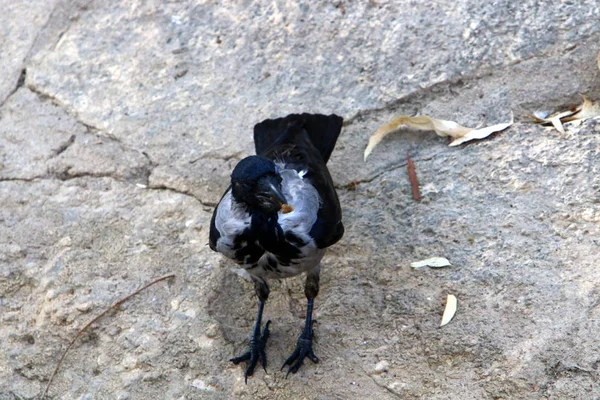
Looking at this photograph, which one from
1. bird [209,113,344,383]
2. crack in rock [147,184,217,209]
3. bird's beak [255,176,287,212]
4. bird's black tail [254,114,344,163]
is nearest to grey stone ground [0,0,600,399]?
crack in rock [147,184,217,209]

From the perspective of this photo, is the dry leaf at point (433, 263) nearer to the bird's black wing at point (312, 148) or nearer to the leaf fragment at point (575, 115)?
the bird's black wing at point (312, 148)

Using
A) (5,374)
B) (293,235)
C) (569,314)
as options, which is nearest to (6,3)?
(5,374)

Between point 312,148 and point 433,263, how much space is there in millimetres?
962

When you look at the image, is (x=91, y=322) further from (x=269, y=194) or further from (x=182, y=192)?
(x=269, y=194)

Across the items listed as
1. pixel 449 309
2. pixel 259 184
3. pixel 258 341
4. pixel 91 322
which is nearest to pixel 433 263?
pixel 449 309

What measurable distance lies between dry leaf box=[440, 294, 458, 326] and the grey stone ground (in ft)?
0.12

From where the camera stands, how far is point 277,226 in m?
3.74

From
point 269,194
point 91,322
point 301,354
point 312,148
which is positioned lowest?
point 301,354

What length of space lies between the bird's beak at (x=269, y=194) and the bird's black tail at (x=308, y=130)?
3.36ft

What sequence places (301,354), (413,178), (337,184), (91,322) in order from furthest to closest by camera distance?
(337,184), (413,178), (91,322), (301,354)

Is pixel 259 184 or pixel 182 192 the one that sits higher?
pixel 259 184

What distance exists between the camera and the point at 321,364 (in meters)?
3.98

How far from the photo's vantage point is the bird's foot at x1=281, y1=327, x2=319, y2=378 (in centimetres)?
396

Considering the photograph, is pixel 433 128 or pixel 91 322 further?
pixel 433 128
